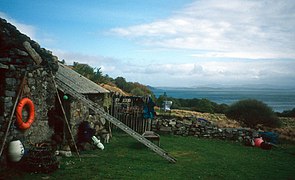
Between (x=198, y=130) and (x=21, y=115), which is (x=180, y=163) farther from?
(x=198, y=130)

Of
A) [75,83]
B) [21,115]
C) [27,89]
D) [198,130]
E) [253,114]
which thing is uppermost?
[75,83]

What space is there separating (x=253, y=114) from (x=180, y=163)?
Result: 1390cm

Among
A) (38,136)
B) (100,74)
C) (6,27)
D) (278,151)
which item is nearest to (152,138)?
(38,136)

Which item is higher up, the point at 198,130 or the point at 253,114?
the point at 253,114

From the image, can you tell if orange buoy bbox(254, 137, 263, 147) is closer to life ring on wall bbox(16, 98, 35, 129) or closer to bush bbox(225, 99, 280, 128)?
bush bbox(225, 99, 280, 128)

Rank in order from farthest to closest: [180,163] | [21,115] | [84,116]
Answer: [84,116] → [180,163] → [21,115]

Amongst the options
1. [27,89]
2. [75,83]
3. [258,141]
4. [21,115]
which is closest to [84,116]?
[75,83]

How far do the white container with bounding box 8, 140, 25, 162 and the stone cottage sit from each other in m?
0.18

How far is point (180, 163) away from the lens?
38.8ft

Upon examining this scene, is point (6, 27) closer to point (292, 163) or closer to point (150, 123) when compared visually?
point (150, 123)

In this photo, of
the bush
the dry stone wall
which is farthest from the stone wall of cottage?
the bush

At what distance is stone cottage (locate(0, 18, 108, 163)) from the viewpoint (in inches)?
374

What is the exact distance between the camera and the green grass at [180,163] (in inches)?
391

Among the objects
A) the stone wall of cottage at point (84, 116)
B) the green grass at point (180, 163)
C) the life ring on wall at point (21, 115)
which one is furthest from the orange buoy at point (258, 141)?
the life ring on wall at point (21, 115)
